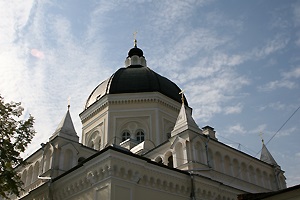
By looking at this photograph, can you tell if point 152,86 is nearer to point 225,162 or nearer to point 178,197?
point 225,162

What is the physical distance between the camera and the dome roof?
103ft

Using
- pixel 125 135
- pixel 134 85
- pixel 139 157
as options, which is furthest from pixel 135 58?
pixel 139 157

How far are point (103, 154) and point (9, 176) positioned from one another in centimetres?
448

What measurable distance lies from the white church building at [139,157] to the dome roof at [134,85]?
9 cm

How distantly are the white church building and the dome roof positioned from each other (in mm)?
87

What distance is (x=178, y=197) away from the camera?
19953 mm

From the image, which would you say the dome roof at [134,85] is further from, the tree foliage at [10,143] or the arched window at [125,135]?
the tree foliage at [10,143]

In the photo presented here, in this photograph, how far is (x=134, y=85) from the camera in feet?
104

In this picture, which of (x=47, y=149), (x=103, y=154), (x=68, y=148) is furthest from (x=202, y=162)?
(x=47, y=149)

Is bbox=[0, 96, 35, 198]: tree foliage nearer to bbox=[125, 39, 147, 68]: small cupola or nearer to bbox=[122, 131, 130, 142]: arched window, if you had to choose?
bbox=[122, 131, 130, 142]: arched window

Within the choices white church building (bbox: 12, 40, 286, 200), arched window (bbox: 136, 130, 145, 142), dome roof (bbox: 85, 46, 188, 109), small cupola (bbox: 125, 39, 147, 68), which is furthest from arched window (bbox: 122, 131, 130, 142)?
small cupola (bbox: 125, 39, 147, 68)

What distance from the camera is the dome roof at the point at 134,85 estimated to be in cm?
3127

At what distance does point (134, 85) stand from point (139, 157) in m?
13.7

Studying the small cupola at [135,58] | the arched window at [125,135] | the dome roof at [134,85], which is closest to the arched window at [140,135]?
the arched window at [125,135]
